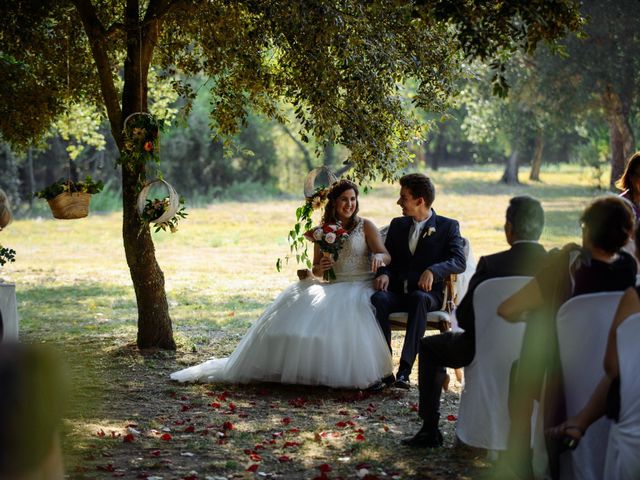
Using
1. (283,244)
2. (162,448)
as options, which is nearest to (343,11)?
(162,448)

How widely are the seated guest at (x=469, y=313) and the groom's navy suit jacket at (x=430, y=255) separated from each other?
6.63 ft

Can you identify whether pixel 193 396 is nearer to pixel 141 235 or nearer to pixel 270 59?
pixel 141 235

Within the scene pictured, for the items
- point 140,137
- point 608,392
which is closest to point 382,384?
point 140,137

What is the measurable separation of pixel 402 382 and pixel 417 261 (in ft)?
3.42

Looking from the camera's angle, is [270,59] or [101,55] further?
[270,59]

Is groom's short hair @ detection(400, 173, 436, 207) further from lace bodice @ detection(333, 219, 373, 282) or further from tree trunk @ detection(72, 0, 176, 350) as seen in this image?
tree trunk @ detection(72, 0, 176, 350)

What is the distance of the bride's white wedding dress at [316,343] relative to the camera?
24.7 feet

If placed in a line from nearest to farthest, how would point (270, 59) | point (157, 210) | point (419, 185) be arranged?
point (419, 185) → point (157, 210) → point (270, 59)

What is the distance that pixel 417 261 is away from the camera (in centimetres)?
794

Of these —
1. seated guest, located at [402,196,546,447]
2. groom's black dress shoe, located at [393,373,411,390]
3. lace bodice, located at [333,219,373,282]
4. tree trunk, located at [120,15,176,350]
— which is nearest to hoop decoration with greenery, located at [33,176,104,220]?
tree trunk, located at [120,15,176,350]

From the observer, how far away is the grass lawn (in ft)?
18.3

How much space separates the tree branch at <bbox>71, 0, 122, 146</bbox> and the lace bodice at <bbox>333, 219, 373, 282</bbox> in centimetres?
243

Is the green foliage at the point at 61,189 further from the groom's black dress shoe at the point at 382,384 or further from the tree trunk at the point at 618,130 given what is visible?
the tree trunk at the point at 618,130

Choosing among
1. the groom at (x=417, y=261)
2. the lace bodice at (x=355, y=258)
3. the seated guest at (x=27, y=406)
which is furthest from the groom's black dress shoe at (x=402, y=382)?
the seated guest at (x=27, y=406)
